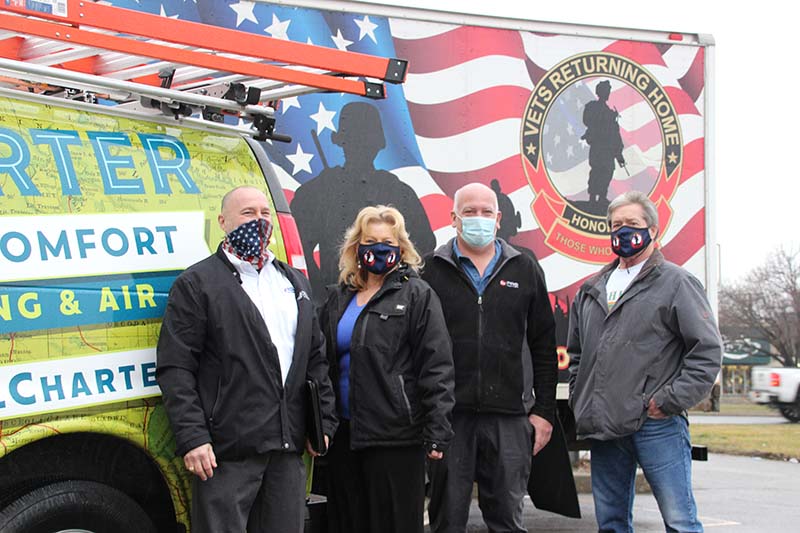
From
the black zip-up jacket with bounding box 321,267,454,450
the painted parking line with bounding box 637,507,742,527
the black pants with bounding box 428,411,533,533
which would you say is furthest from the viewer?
the painted parking line with bounding box 637,507,742,527

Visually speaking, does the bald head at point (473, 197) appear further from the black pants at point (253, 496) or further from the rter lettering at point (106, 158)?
the black pants at point (253, 496)

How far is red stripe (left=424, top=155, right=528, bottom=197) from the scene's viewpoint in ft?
19.9

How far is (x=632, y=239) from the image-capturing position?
4.68m

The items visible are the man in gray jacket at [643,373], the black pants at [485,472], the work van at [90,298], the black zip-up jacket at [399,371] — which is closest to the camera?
the work van at [90,298]

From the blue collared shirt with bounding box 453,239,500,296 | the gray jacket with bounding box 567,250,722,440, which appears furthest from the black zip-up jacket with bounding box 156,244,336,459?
the gray jacket with bounding box 567,250,722,440

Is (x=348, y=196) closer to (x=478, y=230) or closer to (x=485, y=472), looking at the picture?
(x=478, y=230)

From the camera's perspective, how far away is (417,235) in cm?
591

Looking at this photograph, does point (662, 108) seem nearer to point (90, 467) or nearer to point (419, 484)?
point (419, 484)

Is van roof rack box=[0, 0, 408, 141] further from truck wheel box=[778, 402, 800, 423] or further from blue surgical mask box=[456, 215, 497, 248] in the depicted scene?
truck wheel box=[778, 402, 800, 423]

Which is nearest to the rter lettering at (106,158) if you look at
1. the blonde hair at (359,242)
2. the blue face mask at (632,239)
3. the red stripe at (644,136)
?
the blonde hair at (359,242)

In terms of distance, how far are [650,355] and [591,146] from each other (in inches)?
89.0

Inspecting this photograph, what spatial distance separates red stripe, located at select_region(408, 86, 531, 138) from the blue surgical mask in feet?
4.49

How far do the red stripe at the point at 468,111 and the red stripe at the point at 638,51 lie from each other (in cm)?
76

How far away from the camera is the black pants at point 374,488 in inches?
167
